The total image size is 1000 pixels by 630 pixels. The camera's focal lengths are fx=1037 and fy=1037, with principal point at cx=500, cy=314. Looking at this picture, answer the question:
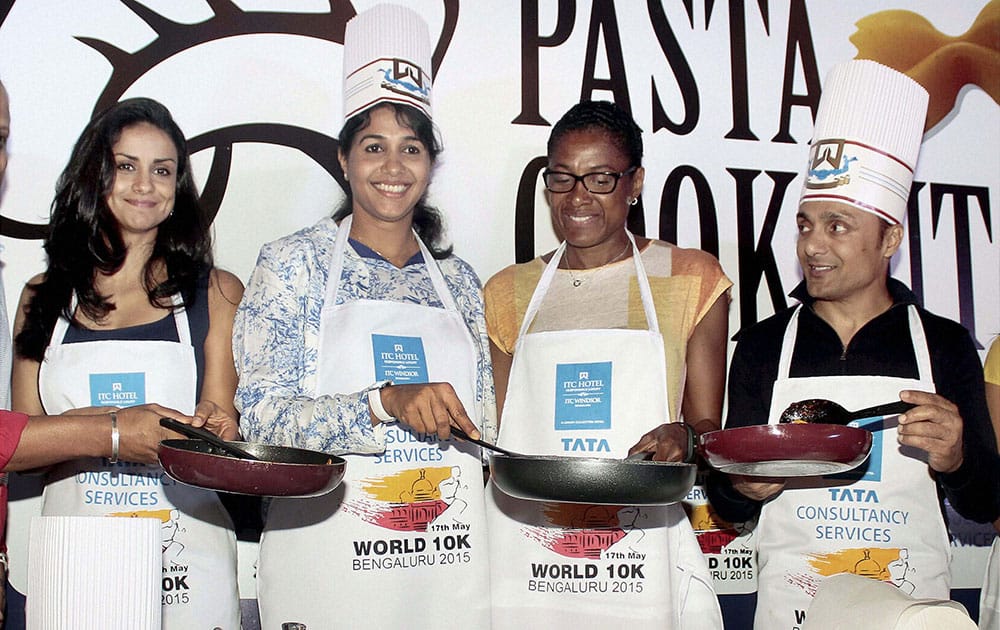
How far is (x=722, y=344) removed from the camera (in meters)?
2.07

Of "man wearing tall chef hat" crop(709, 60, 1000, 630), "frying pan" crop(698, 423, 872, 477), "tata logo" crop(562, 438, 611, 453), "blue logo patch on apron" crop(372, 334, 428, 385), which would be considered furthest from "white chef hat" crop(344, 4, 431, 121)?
"frying pan" crop(698, 423, 872, 477)

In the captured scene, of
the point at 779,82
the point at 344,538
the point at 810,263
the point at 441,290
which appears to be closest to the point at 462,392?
the point at 441,290

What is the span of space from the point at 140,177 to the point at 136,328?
0.29 m

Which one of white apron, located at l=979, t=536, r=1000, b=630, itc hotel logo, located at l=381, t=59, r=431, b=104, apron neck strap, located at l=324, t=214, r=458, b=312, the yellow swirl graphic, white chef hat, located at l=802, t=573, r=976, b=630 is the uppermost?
the yellow swirl graphic

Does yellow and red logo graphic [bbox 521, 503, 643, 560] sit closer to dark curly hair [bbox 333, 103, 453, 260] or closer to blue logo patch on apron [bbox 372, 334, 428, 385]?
blue logo patch on apron [bbox 372, 334, 428, 385]

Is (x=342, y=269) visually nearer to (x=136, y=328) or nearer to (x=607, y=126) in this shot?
(x=136, y=328)

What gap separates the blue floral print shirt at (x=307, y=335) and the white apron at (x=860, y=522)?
608 mm

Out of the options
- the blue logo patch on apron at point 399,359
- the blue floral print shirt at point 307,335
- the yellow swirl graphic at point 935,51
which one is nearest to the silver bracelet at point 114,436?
the blue floral print shirt at point 307,335

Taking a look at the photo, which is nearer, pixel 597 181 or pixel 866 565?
pixel 866 565

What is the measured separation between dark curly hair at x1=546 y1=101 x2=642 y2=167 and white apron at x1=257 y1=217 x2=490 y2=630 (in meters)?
0.49

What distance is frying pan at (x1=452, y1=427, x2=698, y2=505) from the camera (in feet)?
5.13

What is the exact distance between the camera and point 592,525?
78.3 inches

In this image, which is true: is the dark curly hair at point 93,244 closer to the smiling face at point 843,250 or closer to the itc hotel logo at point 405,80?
the itc hotel logo at point 405,80

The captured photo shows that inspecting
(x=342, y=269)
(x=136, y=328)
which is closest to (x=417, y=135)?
(x=342, y=269)
